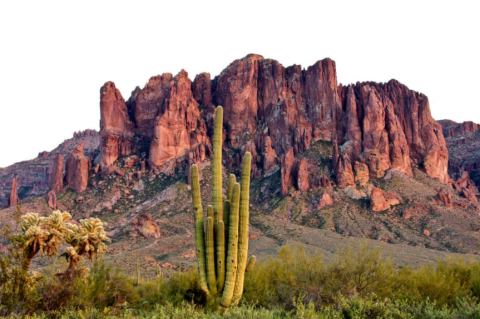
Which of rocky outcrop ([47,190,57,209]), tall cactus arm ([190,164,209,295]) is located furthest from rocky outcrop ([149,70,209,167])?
tall cactus arm ([190,164,209,295])

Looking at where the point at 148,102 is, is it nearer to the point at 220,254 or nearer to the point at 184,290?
the point at 184,290

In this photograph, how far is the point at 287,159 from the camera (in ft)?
279

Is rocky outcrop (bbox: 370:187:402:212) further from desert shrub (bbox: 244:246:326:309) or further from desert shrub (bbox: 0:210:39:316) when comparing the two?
desert shrub (bbox: 0:210:39:316)

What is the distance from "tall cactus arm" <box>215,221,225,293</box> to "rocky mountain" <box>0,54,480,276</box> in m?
34.5

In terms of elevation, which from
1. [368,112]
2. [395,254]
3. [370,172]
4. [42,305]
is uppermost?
[368,112]

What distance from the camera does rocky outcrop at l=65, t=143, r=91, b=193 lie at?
293 feet

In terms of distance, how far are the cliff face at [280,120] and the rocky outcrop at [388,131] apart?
21 centimetres

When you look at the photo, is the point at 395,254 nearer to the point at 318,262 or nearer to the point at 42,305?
the point at 318,262

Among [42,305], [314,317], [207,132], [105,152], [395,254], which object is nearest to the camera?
[314,317]

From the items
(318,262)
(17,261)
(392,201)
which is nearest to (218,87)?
(392,201)

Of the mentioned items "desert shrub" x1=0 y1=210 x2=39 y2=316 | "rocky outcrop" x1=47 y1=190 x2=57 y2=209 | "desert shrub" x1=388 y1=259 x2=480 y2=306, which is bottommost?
"desert shrub" x1=388 y1=259 x2=480 y2=306

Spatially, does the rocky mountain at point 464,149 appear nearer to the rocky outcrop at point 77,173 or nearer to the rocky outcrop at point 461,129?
the rocky outcrop at point 461,129

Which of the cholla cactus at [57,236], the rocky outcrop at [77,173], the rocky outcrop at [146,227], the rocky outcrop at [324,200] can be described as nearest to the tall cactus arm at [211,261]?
the cholla cactus at [57,236]

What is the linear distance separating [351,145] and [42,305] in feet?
254
